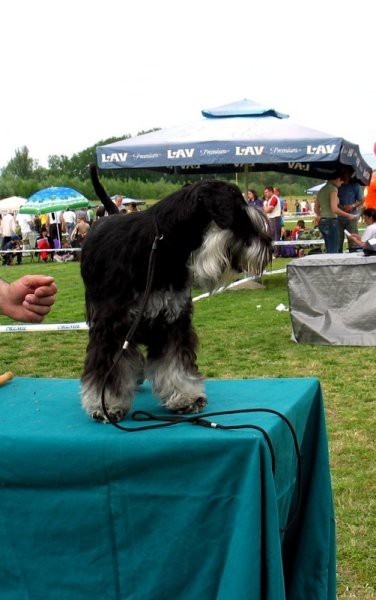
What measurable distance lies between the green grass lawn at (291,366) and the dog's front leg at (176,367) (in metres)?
1.33

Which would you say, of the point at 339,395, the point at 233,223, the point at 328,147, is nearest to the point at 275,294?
→ the point at 328,147

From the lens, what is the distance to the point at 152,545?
2102 mm

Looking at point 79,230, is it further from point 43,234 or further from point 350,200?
point 350,200

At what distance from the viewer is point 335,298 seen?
7203 millimetres

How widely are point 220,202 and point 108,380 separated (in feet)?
2.25

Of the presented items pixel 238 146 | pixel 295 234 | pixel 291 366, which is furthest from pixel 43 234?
pixel 291 366

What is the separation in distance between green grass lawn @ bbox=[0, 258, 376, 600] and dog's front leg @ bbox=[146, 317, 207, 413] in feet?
4.38

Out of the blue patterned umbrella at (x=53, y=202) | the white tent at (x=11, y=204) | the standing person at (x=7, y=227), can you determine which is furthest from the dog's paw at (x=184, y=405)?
the white tent at (x=11, y=204)

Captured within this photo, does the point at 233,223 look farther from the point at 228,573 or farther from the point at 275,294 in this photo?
the point at 275,294

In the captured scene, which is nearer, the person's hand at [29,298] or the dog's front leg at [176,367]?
the dog's front leg at [176,367]

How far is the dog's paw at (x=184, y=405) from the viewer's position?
2.40 m

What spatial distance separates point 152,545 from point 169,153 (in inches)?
402

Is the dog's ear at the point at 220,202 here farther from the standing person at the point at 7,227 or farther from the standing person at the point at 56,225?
the standing person at the point at 56,225

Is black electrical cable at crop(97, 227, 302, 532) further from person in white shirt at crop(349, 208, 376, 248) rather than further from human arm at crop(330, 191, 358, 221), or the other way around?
human arm at crop(330, 191, 358, 221)
